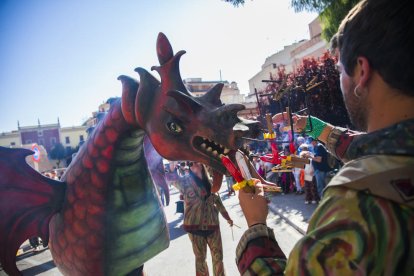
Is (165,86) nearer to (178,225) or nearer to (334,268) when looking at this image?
(334,268)

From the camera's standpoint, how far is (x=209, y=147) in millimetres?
1548

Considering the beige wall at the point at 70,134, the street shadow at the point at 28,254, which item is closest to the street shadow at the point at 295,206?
the street shadow at the point at 28,254

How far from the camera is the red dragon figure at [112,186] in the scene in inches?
64.5

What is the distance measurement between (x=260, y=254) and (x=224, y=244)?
5800mm

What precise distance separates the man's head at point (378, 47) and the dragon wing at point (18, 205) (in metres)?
1.85

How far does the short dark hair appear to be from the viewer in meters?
0.78

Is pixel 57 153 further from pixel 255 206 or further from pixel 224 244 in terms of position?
pixel 255 206

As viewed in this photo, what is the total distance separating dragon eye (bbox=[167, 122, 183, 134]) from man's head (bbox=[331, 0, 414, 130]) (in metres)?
0.92

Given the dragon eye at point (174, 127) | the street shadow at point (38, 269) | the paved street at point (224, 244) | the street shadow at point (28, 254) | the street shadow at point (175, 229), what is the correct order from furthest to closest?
1. the street shadow at point (28, 254)
2. the street shadow at point (175, 229)
3. the street shadow at point (38, 269)
4. the paved street at point (224, 244)
5. the dragon eye at point (174, 127)

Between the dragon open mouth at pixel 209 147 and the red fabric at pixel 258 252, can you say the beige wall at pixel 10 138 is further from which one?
the red fabric at pixel 258 252

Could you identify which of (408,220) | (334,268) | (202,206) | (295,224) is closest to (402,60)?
(408,220)

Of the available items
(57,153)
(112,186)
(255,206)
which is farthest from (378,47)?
(57,153)

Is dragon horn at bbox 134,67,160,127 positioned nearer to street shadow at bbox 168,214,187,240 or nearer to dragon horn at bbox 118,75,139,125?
dragon horn at bbox 118,75,139,125

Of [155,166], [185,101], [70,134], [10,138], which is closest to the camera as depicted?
[185,101]
